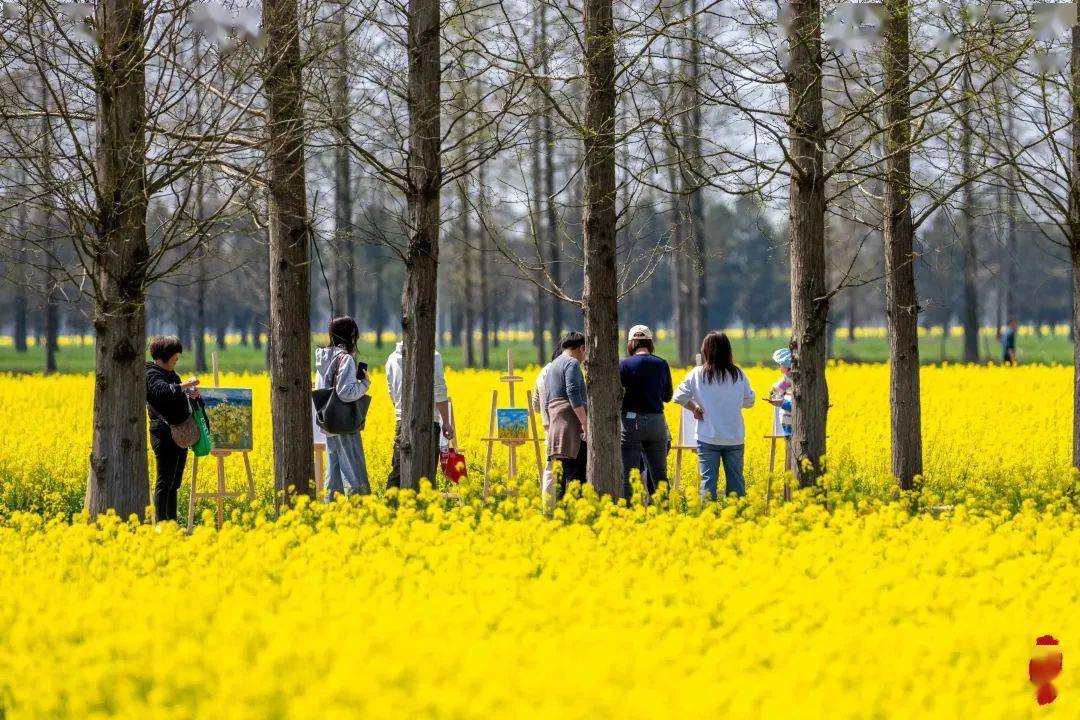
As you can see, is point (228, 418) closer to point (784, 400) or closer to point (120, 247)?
point (120, 247)

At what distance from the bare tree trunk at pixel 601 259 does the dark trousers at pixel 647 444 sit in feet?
3.52

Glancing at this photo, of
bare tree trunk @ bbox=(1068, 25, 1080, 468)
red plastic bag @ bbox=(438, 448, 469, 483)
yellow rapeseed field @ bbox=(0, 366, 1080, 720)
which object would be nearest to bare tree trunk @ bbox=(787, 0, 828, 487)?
yellow rapeseed field @ bbox=(0, 366, 1080, 720)

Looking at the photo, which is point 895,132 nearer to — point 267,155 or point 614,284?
point 614,284

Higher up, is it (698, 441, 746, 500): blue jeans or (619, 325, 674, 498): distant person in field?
(619, 325, 674, 498): distant person in field

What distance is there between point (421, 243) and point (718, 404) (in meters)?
2.90

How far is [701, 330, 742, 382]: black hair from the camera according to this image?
38.7 ft

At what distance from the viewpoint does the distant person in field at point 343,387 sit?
38.2 feet

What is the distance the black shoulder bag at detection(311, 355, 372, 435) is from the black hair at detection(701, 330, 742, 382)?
291cm

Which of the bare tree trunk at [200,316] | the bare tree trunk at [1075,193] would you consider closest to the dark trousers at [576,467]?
the bare tree trunk at [1075,193]

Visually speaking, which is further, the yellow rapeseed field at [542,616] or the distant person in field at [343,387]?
the distant person in field at [343,387]

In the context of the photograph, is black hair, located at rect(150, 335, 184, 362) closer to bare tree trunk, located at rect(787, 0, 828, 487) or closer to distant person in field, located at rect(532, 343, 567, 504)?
distant person in field, located at rect(532, 343, 567, 504)

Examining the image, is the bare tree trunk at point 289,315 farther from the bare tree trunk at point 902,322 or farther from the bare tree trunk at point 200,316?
the bare tree trunk at point 200,316

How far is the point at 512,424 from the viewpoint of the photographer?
43.1 ft

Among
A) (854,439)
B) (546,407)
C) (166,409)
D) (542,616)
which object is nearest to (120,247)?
(166,409)
